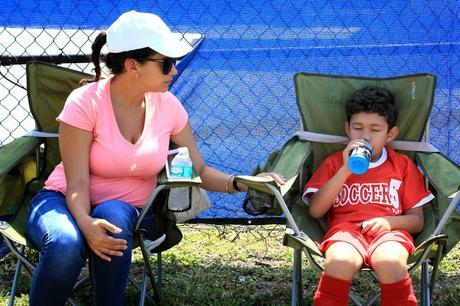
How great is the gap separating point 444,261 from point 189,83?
1.62 meters

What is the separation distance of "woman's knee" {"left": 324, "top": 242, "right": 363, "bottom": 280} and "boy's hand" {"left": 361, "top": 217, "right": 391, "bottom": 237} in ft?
0.63

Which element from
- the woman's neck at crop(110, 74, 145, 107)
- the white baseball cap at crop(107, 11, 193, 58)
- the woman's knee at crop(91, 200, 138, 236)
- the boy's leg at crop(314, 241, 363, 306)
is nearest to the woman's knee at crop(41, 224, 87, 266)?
the woman's knee at crop(91, 200, 138, 236)

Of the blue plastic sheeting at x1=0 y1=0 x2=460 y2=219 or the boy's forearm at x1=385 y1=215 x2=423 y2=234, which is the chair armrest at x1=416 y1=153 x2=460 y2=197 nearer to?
the boy's forearm at x1=385 y1=215 x2=423 y2=234

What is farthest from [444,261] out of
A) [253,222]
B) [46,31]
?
[46,31]

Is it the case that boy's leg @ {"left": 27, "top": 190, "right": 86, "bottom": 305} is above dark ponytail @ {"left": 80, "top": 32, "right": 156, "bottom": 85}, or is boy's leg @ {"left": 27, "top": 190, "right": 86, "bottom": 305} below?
below

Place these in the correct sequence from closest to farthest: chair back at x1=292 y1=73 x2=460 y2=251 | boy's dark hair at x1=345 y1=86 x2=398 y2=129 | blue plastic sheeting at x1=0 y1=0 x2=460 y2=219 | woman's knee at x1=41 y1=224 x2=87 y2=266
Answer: woman's knee at x1=41 y1=224 x2=87 y2=266 → boy's dark hair at x1=345 y1=86 x2=398 y2=129 → chair back at x1=292 y1=73 x2=460 y2=251 → blue plastic sheeting at x1=0 y1=0 x2=460 y2=219

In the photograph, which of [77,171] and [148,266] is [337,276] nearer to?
[148,266]

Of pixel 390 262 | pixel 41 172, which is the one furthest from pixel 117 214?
pixel 390 262

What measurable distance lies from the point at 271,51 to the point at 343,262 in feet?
4.69

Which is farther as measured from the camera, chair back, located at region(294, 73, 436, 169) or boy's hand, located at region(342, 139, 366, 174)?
chair back, located at region(294, 73, 436, 169)

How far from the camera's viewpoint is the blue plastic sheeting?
153 inches

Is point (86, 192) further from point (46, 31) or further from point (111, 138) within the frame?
point (46, 31)

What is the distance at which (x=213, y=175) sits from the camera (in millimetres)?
3275

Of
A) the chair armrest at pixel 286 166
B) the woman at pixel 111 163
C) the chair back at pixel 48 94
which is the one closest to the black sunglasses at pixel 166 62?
the woman at pixel 111 163
